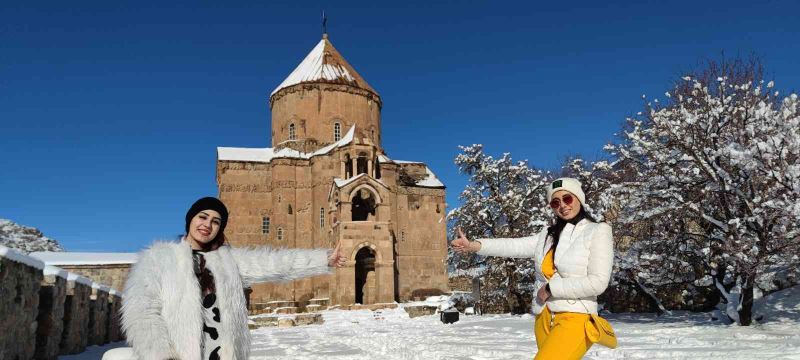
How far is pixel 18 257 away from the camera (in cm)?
812

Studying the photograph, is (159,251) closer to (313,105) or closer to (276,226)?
(276,226)

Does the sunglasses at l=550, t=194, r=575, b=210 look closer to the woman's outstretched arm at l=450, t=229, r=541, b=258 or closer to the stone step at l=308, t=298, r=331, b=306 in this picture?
the woman's outstretched arm at l=450, t=229, r=541, b=258

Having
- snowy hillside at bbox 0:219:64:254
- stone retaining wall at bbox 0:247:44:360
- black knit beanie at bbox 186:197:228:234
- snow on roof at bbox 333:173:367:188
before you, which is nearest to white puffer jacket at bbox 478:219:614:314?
black knit beanie at bbox 186:197:228:234

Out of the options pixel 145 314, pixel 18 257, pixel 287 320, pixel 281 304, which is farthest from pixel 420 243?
pixel 145 314

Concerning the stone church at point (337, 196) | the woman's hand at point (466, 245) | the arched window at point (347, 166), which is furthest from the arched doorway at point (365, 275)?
the woman's hand at point (466, 245)

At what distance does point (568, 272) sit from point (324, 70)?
3923 cm

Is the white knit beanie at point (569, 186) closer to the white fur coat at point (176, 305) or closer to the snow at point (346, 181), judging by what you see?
the white fur coat at point (176, 305)

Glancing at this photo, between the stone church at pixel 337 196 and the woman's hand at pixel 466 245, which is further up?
the stone church at pixel 337 196

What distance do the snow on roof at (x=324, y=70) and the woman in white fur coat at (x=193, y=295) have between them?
37646mm

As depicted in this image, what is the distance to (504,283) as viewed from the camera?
2606cm

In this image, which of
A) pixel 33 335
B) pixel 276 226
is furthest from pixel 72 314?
pixel 276 226

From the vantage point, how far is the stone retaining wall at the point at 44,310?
7.88 m

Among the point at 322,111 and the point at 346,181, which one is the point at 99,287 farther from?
the point at 322,111

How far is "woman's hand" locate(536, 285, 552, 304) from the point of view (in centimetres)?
424
